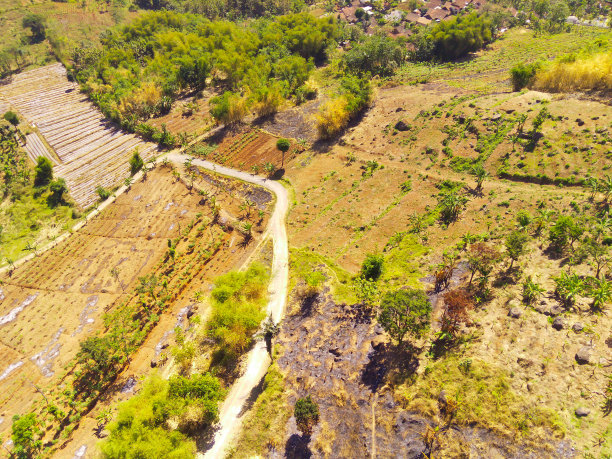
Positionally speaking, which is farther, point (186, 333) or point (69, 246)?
point (69, 246)

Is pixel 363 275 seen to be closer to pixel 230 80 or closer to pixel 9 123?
pixel 230 80

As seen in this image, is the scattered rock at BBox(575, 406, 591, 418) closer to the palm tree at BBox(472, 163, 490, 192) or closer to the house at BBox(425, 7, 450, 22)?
the palm tree at BBox(472, 163, 490, 192)

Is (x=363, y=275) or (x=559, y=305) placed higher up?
(x=559, y=305)

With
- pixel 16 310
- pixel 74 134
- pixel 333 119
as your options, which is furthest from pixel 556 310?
pixel 74 134

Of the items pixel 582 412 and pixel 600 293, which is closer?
pixel 582 412

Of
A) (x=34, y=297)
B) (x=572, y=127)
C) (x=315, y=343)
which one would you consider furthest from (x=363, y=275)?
(x=34, y=297)

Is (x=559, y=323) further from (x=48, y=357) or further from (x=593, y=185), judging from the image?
(x=48, y=357)
